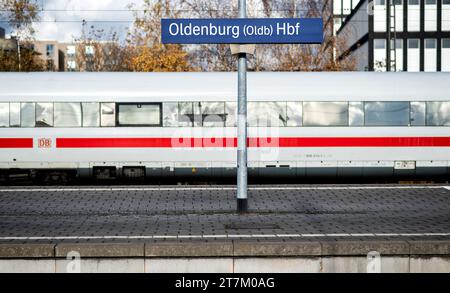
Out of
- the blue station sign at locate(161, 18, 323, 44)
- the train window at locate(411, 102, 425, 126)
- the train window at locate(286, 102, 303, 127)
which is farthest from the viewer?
the train window at locate(411, 102, 425, 126)

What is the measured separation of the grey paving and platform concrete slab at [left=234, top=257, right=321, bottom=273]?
0.52 meters

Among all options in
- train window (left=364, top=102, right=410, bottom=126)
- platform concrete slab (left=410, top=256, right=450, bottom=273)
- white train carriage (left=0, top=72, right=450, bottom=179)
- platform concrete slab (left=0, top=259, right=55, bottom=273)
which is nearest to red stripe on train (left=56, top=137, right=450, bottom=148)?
white train carriage (left=0, top=72, right=450, bottom=179)

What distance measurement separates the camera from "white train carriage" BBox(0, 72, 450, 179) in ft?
59.4

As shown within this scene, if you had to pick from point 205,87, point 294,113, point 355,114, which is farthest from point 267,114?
point 355,114

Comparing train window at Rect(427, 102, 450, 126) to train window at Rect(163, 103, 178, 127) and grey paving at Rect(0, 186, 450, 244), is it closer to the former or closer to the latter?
grey paving at Rect(0, 186, 450, 244)

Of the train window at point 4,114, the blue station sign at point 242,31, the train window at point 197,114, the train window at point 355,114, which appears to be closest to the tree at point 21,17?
the train window at point 4,114

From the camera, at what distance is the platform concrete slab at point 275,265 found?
26.1 feet

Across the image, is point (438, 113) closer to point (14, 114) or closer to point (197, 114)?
point (197, 114)

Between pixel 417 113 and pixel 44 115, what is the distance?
10936 mm

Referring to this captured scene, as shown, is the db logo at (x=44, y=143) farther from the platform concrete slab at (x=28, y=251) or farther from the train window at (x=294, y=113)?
the platform concrete slab at (x=28, y=251)

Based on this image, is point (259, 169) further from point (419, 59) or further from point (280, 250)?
point (419, 59)

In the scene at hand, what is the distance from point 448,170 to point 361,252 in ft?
38.4

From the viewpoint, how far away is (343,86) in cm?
1858

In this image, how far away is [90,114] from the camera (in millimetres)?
18172
